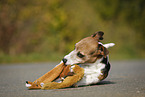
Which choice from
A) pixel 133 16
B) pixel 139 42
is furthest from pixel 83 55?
pixel 133 16

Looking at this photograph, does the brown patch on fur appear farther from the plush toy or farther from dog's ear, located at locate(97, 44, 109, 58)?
dog's ear, located at locate(97, 44, 109, 58)

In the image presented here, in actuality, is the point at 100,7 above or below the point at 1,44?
above

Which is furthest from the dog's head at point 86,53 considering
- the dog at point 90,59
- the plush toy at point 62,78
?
the plush toy at point 62,78

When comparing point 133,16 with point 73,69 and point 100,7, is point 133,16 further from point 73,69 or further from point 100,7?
point 73,69

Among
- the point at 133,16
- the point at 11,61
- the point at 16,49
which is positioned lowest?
the point at 11,61

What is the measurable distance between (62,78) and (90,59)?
2.16 ft

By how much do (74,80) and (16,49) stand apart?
62.3 ft

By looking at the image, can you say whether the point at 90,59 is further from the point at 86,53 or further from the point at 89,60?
the point at 86,53

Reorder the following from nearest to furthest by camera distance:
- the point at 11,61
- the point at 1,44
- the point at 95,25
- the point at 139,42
A: the point at 11,61, the point at 1,44, the point at 95,25, the point at 139,42

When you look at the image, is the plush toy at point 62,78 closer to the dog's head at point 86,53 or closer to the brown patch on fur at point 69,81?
the brown patch on fur at point 69,81

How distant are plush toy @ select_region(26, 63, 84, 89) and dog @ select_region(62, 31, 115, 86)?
137mm

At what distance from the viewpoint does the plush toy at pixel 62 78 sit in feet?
15.9

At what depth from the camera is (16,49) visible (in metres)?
23.1

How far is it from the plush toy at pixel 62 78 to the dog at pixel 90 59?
0.45ft
